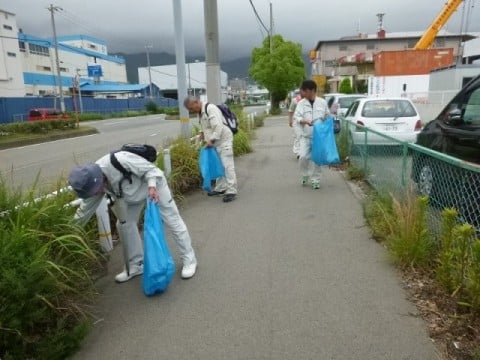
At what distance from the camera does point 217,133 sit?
6133 mm

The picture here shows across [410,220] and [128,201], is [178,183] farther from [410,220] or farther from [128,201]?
[410,220]

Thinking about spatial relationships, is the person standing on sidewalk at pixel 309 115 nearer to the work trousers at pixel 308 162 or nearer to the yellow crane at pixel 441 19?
the work trousers at pixel 308 162

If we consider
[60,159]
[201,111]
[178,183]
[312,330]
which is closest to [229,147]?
[201,111]

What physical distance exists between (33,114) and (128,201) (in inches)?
1148

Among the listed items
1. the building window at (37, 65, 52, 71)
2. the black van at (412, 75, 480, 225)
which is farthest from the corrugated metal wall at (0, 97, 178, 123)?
the black van at (412, 75, 480, 225)

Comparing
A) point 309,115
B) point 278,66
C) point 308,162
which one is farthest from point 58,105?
point 309,115

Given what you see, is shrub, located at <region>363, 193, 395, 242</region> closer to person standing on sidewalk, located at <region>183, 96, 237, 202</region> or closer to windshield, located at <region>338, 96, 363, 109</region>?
person standing on sidewalk, located at <region>183, 96, 237, 202</region>

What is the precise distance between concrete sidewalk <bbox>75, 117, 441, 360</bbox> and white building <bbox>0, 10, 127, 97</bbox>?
47.0 metres

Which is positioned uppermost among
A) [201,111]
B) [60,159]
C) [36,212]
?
[201,111]

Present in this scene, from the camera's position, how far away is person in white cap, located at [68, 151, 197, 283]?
330 cm

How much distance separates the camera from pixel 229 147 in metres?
6.45

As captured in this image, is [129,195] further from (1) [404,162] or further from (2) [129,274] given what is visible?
(1) [404,162]

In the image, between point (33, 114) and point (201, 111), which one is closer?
point (201, 111)

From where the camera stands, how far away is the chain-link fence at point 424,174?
347 centimetres
